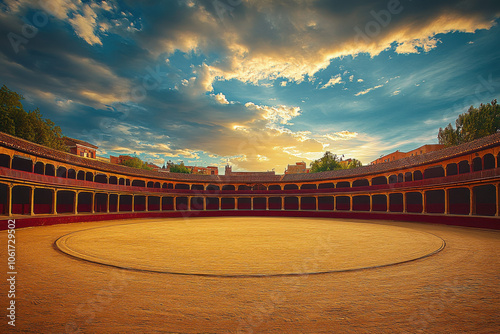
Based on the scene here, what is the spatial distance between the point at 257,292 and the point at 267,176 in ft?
175

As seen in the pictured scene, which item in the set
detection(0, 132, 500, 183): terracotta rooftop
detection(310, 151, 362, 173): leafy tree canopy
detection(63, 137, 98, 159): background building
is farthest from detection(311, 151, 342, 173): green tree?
detection(63, 137, 98, 159): background building

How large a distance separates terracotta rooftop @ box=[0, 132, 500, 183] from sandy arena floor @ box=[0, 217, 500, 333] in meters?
20.4

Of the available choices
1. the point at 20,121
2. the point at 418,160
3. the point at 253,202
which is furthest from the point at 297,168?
the point at 20,121

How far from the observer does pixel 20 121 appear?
132ft

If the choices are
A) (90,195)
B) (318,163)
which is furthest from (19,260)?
(318,163)

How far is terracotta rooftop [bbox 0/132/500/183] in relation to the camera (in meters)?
25.4

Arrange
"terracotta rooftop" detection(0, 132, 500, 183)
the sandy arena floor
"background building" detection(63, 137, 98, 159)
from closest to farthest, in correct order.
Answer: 1. the sandy arena floor
2. "terracotta rooftop" detection(0, 132, 500, 183)
3. "background building" detection(63, 137, 98, 159)

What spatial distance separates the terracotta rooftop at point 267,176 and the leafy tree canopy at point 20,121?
12.6m

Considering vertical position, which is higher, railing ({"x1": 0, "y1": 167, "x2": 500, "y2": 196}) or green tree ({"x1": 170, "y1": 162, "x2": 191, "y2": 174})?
green tree ({"x1": 170, "y1": 162, "x2": 191, "y2": 174})

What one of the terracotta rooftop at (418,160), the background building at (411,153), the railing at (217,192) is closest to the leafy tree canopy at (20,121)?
the railing at (217,192)

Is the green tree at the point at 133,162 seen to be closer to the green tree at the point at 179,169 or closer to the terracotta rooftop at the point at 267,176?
the green tree at the point at 179,169

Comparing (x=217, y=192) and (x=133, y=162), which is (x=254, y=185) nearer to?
(x=217, y=192)

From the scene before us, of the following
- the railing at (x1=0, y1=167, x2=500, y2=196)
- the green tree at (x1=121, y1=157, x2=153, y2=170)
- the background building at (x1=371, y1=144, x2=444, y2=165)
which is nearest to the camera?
the railing at (x1=0, y1=167, x2=500, y2=196)

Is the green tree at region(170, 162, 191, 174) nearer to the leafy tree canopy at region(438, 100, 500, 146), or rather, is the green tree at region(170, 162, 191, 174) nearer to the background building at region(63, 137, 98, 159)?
the background building at region(63, 137, 98, 159)
